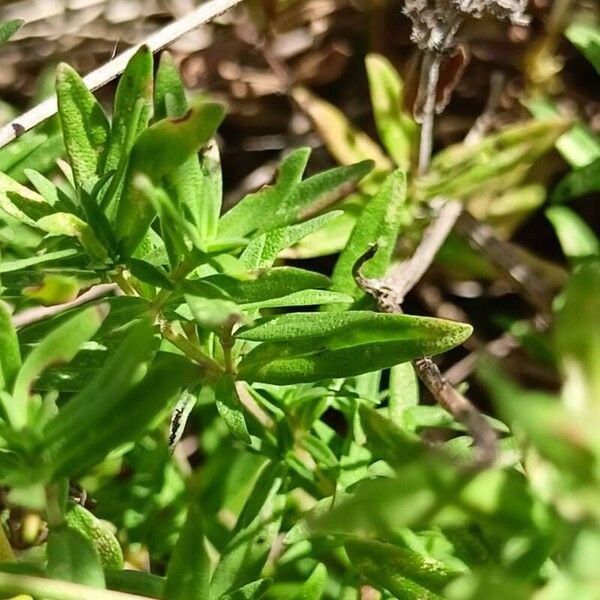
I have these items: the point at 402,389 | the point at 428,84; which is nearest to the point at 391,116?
the point at 428,84

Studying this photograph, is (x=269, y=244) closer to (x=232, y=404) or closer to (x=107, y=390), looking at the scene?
(x=232, y=404)

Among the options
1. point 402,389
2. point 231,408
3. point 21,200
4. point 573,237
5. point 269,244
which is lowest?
point 573,237

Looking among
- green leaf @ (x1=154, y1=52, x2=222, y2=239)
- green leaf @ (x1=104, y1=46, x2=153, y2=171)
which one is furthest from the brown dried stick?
green leaf @ (x1=104, y1=46, x2=153, y2=171)

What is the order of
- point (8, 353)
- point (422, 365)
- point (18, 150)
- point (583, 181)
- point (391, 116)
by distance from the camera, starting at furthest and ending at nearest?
point (391, 116), point (583, 181), point (18, 150), point (422, 365), point (8, 353)

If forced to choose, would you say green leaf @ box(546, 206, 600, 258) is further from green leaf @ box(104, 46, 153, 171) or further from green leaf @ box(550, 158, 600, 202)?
green leaf @ box(104, 46, 153, 171)

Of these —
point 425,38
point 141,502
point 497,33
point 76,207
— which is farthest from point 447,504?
point 497,33

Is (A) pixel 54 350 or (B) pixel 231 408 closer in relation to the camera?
(A) pixel 54 350
